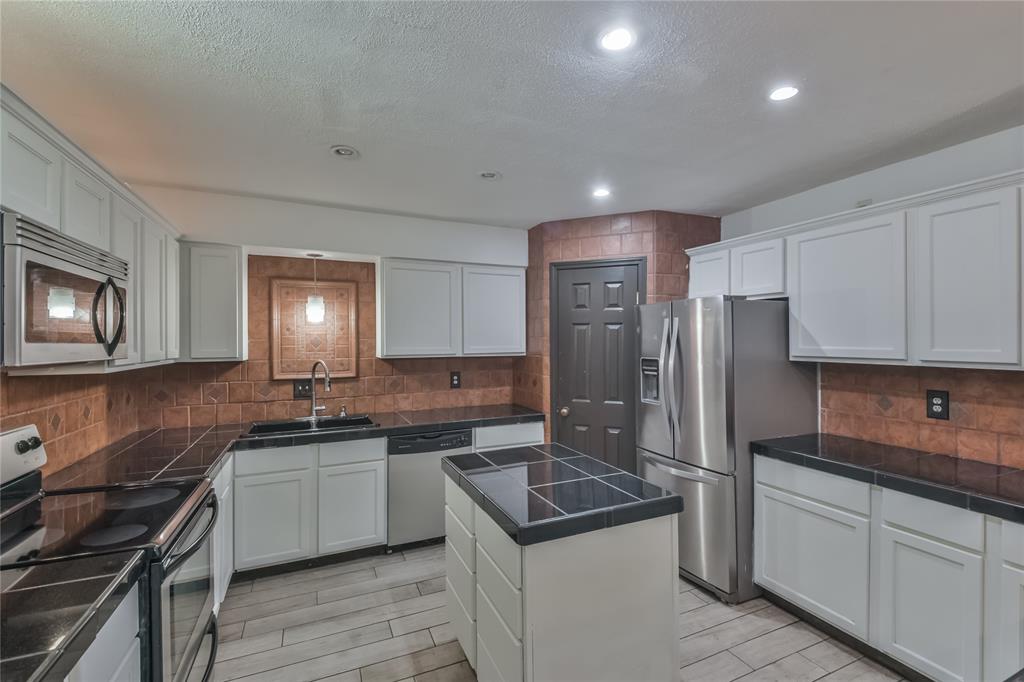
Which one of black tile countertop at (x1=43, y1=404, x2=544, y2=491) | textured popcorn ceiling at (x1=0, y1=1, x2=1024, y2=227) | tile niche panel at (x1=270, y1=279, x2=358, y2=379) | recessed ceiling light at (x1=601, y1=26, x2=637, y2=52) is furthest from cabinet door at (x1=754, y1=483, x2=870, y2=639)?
tile niche panel at (x1=270, y1=279, x2=358, y2=379)

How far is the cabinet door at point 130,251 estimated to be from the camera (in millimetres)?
2007

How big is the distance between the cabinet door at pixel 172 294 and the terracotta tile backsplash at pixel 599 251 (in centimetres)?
248

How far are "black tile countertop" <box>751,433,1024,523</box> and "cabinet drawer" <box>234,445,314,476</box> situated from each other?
2.72 meters

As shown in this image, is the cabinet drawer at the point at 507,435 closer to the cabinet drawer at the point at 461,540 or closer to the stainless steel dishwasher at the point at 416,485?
the stainless steel dishwasher at the point at 416,485

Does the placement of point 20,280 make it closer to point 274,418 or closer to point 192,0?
point 192,0

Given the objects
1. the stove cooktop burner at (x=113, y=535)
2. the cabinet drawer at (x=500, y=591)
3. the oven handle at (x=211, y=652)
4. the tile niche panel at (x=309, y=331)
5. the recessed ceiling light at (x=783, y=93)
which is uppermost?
the recessed ceiling light at (x=783, y=93)

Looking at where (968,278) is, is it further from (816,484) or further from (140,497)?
(140,497)

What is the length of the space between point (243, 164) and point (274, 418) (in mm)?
1786

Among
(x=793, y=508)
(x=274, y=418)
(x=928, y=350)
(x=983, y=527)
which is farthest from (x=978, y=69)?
(x=274, y=418)

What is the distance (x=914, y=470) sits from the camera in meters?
2.07

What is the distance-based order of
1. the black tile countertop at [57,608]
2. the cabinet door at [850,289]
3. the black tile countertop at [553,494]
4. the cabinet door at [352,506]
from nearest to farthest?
the black tile countertop at [57,608]
the black tile countertop at [553,494]
the cabinet door at [850,289]
the cabinet door at [352,506]

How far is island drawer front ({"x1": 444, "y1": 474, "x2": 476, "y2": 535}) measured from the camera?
1.96m

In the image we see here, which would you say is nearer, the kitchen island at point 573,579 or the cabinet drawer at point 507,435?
the kitchen island at point 573,579

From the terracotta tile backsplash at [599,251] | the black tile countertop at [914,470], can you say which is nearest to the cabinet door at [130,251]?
the terracotta tile backsplash at [599,251]
